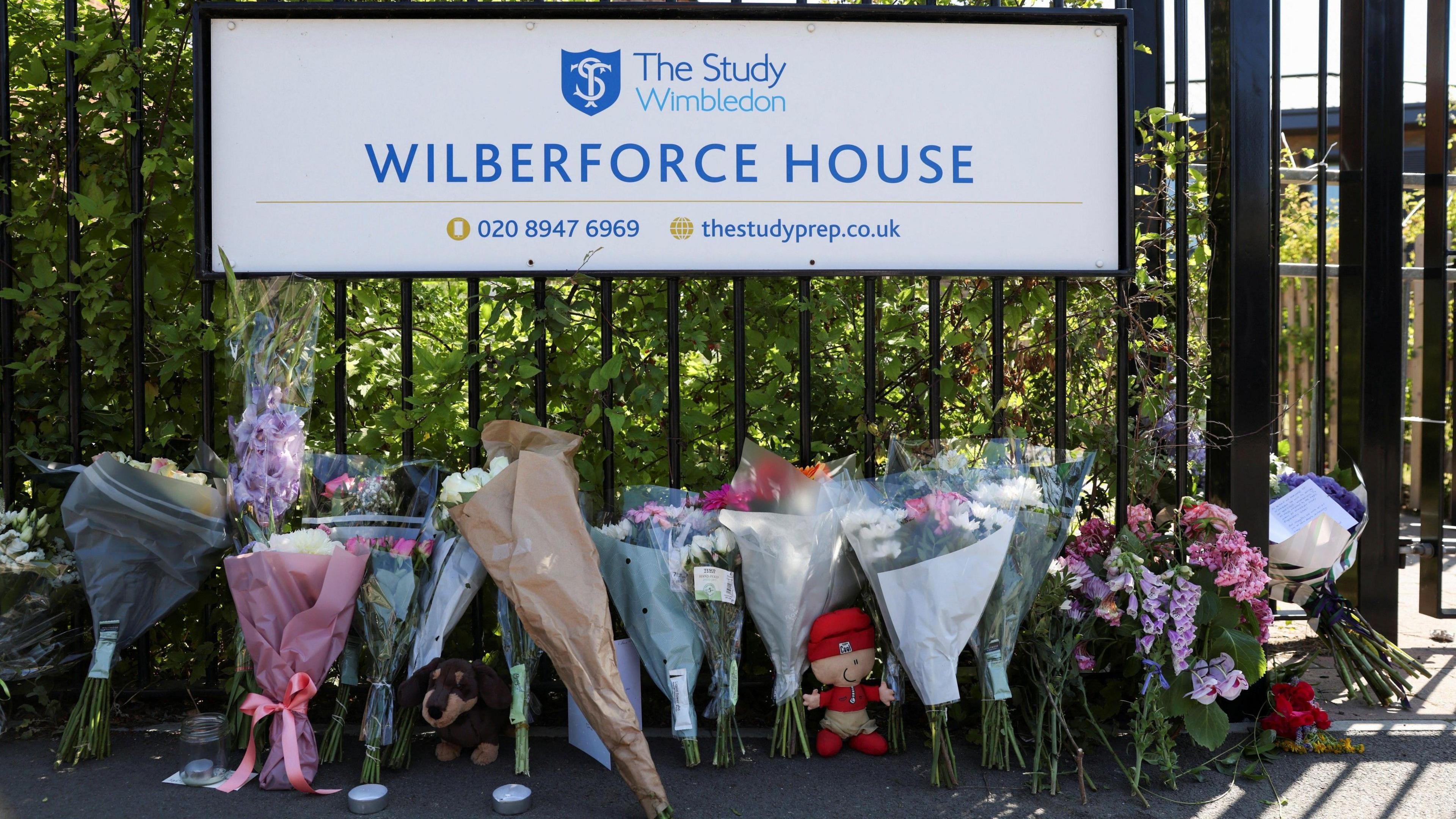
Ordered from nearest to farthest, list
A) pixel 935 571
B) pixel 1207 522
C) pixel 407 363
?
pixel 935 571 → pixel 1207 522 → pixel 407 363

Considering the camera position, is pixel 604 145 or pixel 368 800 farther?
pixel 604 145

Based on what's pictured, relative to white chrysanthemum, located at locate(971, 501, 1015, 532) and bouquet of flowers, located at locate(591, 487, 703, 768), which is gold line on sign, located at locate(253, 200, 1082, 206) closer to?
bouquet of flowers, located at locate(591, 487, 703, 768)

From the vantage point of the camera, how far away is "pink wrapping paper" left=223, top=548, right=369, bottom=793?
264 cm

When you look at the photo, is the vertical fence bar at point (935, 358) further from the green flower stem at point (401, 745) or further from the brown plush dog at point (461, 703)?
the green flower stem at point (401, 745)

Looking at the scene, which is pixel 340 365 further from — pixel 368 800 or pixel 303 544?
pixel 368 800

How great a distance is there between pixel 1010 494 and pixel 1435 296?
2.46 m

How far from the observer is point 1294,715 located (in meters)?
2.92

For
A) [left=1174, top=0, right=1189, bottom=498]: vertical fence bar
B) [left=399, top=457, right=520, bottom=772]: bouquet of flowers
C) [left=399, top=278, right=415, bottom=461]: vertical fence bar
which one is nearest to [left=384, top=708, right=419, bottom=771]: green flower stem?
[left=399, top=457, right=520, bottom=772]: bouquet of flowers

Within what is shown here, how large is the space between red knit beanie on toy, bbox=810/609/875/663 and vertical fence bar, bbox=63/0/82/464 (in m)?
2.39

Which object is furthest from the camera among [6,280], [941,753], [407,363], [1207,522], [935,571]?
[6,280]

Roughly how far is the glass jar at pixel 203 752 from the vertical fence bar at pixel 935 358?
2223mm

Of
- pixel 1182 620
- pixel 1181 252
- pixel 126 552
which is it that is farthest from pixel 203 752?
pixel 1181 252

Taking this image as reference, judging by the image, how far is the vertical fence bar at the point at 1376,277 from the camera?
3.68 meters

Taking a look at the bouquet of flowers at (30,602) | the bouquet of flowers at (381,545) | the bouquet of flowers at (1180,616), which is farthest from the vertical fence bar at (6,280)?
the bouquet of flowers at (1180,616)
